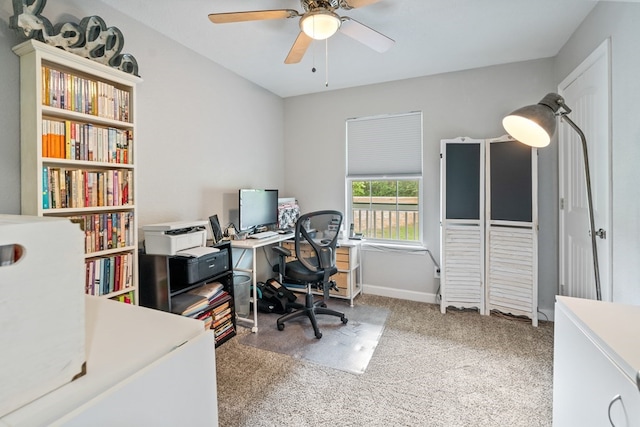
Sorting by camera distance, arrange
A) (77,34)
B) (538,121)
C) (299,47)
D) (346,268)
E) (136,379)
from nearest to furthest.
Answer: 1. (136,379)
2. (538,121)
3. (77,34)
4. (299,47)
5. (346,268)

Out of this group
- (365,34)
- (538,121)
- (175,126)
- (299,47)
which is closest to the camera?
(538,121)

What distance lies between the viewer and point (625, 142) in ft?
5.49

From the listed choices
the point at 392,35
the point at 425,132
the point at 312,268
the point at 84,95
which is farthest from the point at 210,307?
the point at 425,132

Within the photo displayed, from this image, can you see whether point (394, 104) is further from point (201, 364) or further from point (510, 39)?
point (201, 364)

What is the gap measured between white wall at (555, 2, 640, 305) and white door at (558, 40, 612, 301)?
69mm

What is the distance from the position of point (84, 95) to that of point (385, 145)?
276 centimetres

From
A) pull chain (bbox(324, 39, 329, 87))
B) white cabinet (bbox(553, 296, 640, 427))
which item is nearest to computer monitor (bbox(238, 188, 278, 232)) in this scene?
pull chain (bbox(324, 39, 329, 87))

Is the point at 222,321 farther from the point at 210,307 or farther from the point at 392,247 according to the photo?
the point at 392,247

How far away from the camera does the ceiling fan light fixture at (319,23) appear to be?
1732 millimetres

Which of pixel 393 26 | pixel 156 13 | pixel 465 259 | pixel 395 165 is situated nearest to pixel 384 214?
pixel 395 165

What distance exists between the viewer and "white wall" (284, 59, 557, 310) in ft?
9.26

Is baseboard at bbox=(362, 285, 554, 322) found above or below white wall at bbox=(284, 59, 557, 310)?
below

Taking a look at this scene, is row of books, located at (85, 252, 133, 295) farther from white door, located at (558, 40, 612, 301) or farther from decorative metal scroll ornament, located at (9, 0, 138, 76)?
white door, located at (558, 40, 612, 301)

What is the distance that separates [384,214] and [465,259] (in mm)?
1006
